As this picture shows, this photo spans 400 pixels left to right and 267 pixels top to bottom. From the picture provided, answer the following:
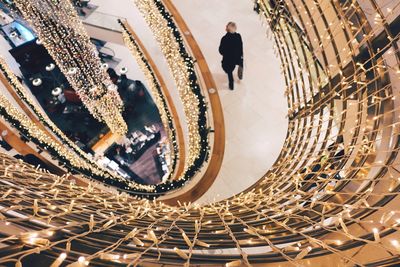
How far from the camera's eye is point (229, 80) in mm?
4941

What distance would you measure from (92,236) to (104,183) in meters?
4.63

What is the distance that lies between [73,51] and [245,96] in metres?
3.55

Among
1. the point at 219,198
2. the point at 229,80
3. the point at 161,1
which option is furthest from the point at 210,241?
the point at 161,1

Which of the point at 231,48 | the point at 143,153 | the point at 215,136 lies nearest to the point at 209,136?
the point at 215,136

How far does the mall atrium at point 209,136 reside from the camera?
1.22m

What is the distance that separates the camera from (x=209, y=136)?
4.72 metres

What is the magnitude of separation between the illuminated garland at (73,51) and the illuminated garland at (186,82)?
4.59 feet

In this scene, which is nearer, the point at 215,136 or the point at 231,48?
the point at 231,48

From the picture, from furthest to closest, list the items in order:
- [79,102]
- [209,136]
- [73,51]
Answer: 1. [79,102]
2. [73,51]
3. [209,136]

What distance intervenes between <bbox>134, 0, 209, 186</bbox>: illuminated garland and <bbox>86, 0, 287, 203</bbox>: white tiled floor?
40 centimetres

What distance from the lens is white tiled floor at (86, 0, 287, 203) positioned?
4.53m

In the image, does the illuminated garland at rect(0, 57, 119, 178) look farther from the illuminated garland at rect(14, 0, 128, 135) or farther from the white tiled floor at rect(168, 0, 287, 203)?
the white tiled floor at rect(168, 0, 287, 203)

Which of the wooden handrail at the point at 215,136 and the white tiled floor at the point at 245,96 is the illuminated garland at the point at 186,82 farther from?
the white tiled floor at the point at 245,96

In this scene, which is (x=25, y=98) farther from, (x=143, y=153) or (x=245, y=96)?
(x=245, y=96)
